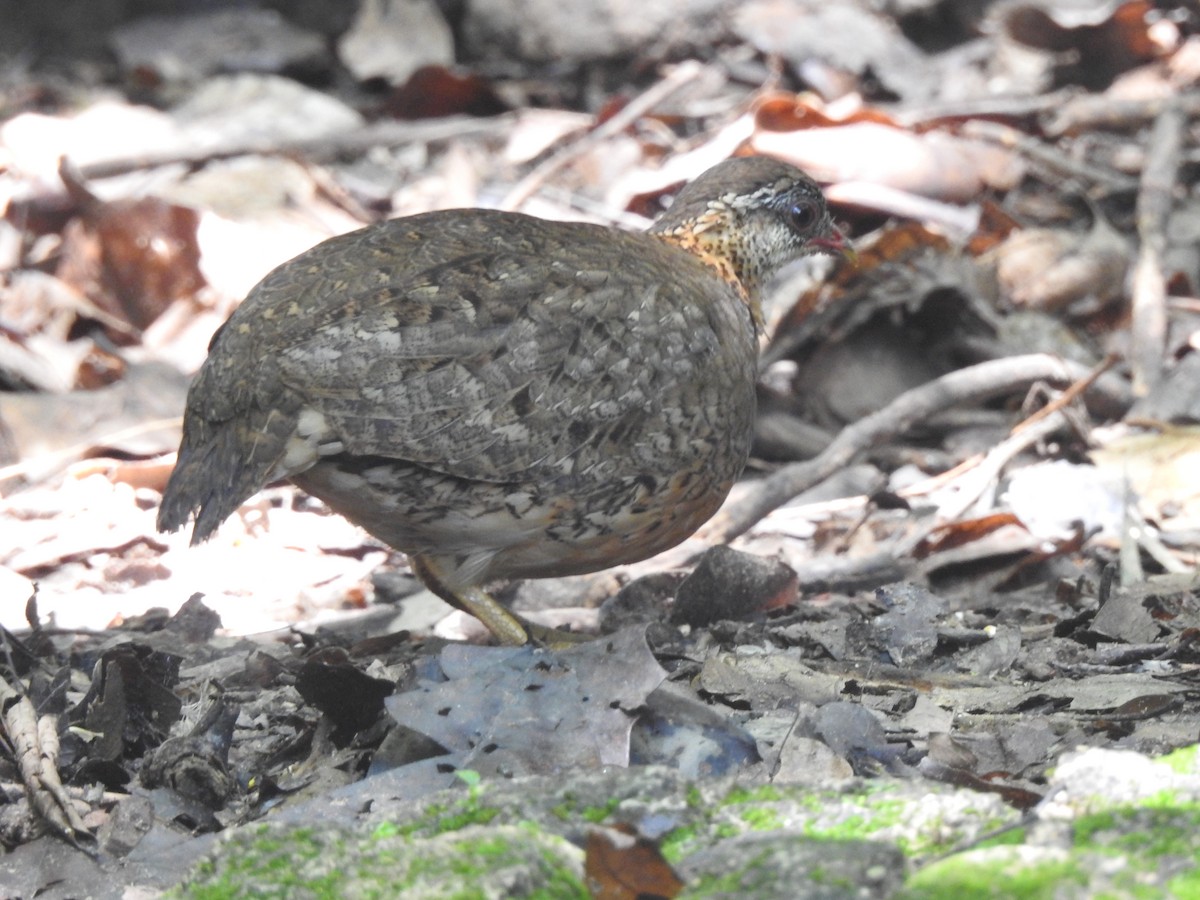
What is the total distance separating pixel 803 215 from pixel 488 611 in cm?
180

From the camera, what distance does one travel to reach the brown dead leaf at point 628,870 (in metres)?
2.12

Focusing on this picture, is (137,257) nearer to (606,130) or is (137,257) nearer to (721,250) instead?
(606,130)

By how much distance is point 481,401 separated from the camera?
375cm

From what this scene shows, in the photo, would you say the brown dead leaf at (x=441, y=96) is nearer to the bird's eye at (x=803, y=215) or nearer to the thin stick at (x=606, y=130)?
the thin stick at (x=606, y=130)

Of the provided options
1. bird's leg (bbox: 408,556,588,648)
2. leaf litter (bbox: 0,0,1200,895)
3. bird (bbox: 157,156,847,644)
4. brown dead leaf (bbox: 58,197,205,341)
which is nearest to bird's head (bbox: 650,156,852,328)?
bird (bbox: 157,156,847,644)

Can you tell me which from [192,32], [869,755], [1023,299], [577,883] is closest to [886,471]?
[1023,299]

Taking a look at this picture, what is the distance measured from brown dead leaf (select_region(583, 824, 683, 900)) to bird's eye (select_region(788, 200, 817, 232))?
10.9 ft

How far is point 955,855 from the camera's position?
2.08 m

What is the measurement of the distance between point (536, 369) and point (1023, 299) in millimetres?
3894

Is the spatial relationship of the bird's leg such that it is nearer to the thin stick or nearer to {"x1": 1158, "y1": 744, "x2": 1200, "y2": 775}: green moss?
{"x1": 1158, "y1": 744, "x2": 1200, "y2": 775}: green moss

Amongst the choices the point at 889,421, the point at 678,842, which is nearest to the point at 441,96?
the point at 889,421

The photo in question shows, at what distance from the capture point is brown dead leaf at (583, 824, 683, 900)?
6.95ft

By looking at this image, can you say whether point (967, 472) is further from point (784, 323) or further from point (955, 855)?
point (955, 855)

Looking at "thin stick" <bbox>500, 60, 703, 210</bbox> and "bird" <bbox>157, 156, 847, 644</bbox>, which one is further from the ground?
"bird" <bbox>157, 156, 847, 644</bbox>
